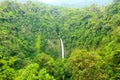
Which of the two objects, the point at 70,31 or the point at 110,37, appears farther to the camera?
the point at 70,31

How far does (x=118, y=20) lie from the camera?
157ft

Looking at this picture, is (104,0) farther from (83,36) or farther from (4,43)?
(4,43)

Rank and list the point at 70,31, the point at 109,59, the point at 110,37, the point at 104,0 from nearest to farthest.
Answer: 1. the point at 109,59
2. the point at 110,37
3. the point at 70,31
4. the point at 104,0

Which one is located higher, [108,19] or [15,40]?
[108,19]

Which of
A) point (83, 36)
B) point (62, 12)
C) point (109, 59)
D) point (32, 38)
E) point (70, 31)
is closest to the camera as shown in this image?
point (109, 59)

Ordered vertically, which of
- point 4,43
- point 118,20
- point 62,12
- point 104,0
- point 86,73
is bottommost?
point 86,73

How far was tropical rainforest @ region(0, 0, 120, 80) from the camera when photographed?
32.1 metres

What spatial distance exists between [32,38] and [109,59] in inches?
1190

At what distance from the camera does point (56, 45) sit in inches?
2431

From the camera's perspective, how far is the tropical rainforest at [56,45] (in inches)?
1264

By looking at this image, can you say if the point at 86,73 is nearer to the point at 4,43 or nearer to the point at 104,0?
the point at 4,43

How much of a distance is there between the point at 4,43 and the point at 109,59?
22.3m

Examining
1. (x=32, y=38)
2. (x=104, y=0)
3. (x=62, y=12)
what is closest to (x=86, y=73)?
(x=32, y=38)

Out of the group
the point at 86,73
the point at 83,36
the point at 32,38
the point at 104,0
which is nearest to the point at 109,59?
the point at 86,73
